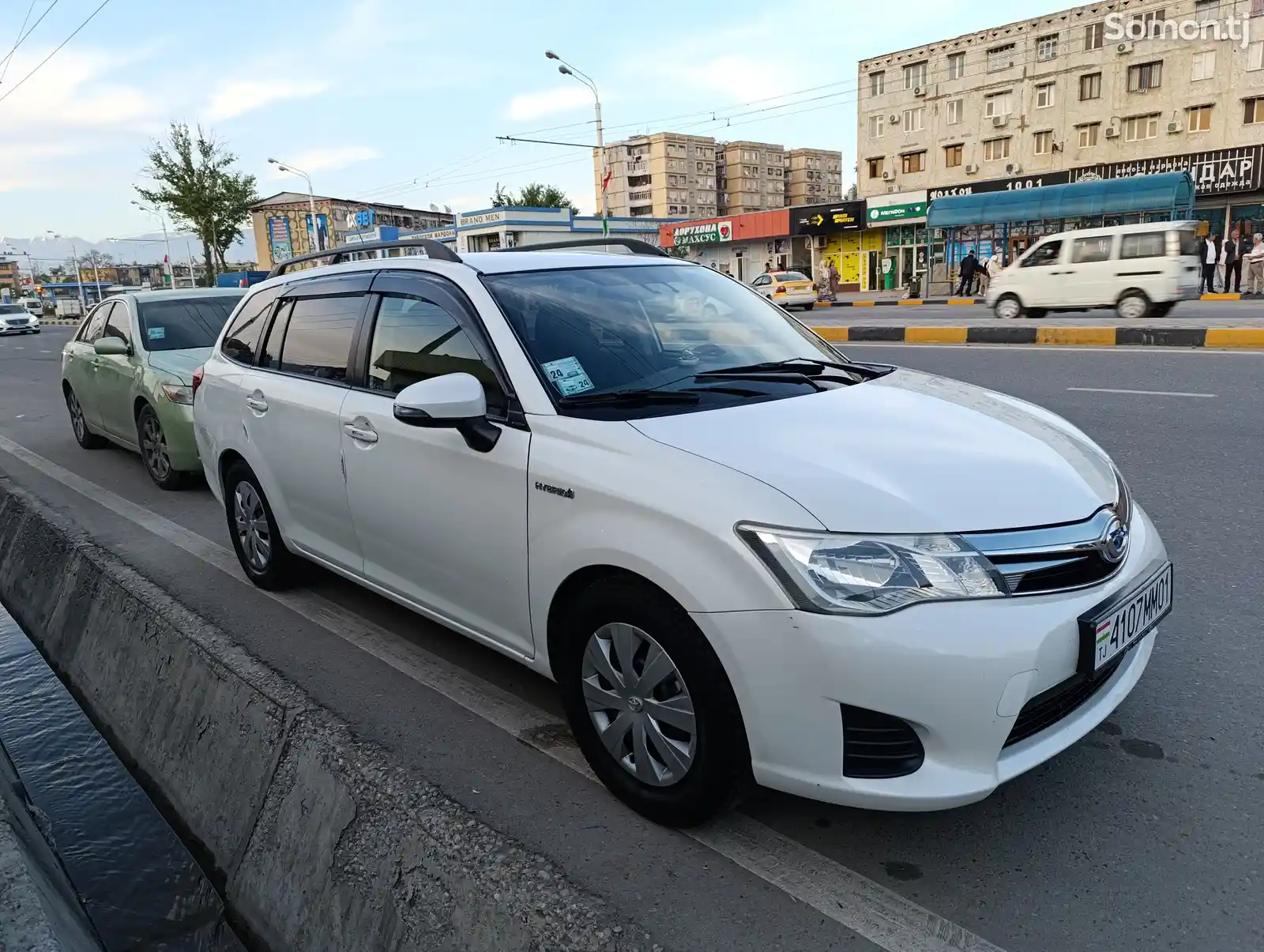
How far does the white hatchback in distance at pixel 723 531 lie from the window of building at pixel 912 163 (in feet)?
157

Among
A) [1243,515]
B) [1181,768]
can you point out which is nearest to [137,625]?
[1181,768]

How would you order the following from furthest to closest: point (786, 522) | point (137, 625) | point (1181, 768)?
1. point (137, 625)
2. point (1181, 768)
3. point (786, 522)

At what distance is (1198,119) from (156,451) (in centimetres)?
4312

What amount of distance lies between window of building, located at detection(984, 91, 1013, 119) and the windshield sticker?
46.9m

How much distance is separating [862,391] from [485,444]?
4.12ft

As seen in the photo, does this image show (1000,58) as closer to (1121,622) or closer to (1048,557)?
(1121,622)

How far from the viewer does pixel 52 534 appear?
507 cm

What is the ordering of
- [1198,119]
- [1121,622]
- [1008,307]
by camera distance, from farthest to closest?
[1198,119], [1008,307], [1121,622]

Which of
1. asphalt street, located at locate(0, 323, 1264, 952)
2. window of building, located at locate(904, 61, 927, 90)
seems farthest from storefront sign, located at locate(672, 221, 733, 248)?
asphalt street, located at locate(0, 323, 1264, 952)

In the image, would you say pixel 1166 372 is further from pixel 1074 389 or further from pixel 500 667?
pixel 500 667

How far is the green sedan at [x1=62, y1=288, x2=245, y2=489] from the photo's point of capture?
6789 mm

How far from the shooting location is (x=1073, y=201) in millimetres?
31016

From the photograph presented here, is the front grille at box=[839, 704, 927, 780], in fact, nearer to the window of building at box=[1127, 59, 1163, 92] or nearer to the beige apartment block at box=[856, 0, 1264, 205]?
the beige apartment block at box=[856, 0, 1264, 205]

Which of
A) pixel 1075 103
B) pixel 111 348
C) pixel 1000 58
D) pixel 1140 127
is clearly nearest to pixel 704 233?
pixel 1000 58
